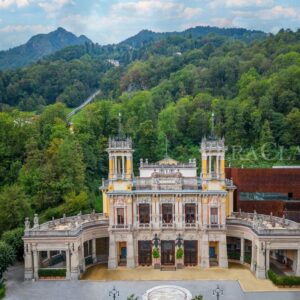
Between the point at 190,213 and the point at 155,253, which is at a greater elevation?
the point at 190,213

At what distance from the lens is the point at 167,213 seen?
40.2 m

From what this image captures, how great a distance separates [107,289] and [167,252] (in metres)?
7.39

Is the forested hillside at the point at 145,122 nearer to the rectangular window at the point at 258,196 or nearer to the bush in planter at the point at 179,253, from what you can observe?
the bush in planter at the point at 179,253

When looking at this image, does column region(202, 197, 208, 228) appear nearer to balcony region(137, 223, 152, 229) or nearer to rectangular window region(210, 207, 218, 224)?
rectangular window region(210, 207, 218, 224)

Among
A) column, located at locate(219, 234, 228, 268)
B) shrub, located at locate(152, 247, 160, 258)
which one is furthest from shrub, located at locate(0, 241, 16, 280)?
column, located at locate(219, 234, 228, 268)

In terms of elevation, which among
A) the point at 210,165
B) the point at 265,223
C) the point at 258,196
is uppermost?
the point at 210,165

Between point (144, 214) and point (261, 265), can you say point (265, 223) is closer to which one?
point (261, 265)

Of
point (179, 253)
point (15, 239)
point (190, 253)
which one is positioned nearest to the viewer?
point (15, 239)

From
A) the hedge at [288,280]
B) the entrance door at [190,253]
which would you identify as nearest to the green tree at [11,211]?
the entrance door at [190,253]

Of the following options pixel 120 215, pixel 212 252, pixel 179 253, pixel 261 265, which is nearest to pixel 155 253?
pixel 179 253

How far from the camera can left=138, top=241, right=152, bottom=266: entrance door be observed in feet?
133

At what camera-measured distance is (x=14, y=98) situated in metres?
112

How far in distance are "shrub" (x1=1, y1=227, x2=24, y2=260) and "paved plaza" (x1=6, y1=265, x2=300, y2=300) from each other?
2671 millimetres

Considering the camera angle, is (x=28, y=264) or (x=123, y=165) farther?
(x=123, y=165)
